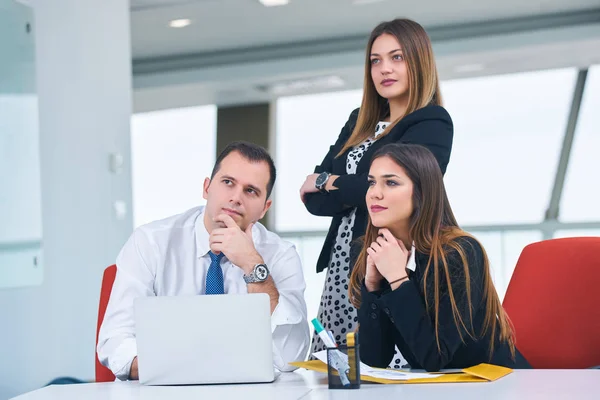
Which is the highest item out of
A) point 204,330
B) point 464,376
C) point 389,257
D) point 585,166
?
point 585,166

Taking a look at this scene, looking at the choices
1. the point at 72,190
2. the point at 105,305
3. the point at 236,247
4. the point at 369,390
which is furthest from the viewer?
the point at 72,190

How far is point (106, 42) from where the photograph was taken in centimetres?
416

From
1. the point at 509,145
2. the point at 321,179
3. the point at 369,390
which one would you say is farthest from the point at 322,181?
the point at 509,145

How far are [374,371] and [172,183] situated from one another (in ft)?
23.7

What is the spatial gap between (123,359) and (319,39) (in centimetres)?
561

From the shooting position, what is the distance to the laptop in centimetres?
144

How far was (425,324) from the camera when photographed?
5.44 feet

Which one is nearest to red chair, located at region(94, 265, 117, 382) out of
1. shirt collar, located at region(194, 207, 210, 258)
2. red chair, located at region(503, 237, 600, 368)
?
shirt collar, located at region(194, 207, 210, 258)

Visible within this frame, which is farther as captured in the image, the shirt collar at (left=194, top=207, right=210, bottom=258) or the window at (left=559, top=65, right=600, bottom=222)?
the window at (left=559, top=65, right=600, bottom=222)

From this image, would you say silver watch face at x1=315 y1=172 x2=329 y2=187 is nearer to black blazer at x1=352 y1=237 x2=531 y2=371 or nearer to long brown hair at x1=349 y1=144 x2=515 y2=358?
long brown hair at x1=349 y1=144 x2=515 y2=358

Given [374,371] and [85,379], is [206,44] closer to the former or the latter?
[85,379]

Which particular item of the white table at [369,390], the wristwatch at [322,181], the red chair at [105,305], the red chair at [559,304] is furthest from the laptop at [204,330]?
the red chair at [559,304]

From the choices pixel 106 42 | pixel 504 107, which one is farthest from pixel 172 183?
pixel 106 42

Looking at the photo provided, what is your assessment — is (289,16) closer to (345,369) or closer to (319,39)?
(319,39)
